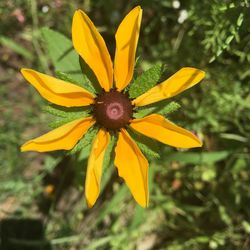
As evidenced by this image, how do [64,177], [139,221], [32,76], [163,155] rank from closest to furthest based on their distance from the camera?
[32,76] → [163,155] → [139,221] → [64,177]

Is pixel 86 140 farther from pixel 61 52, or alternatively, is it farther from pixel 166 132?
pixel 61 52

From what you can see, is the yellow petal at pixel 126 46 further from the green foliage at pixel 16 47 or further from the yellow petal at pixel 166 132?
the green foliage at pixel 16 47

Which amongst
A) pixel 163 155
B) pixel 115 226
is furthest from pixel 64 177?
pixel 163 155

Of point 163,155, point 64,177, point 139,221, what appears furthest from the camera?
point 64,177

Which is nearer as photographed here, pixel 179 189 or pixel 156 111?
pixel 156 111

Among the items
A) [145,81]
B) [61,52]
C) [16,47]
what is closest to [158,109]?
[145,81]

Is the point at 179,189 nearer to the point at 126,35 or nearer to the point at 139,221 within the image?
the point at 139,221

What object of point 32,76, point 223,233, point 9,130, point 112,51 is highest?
point 32,76

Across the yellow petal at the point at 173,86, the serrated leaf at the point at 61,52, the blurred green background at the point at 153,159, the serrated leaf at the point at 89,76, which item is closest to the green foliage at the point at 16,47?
the blurred green background at the point at 153,159
